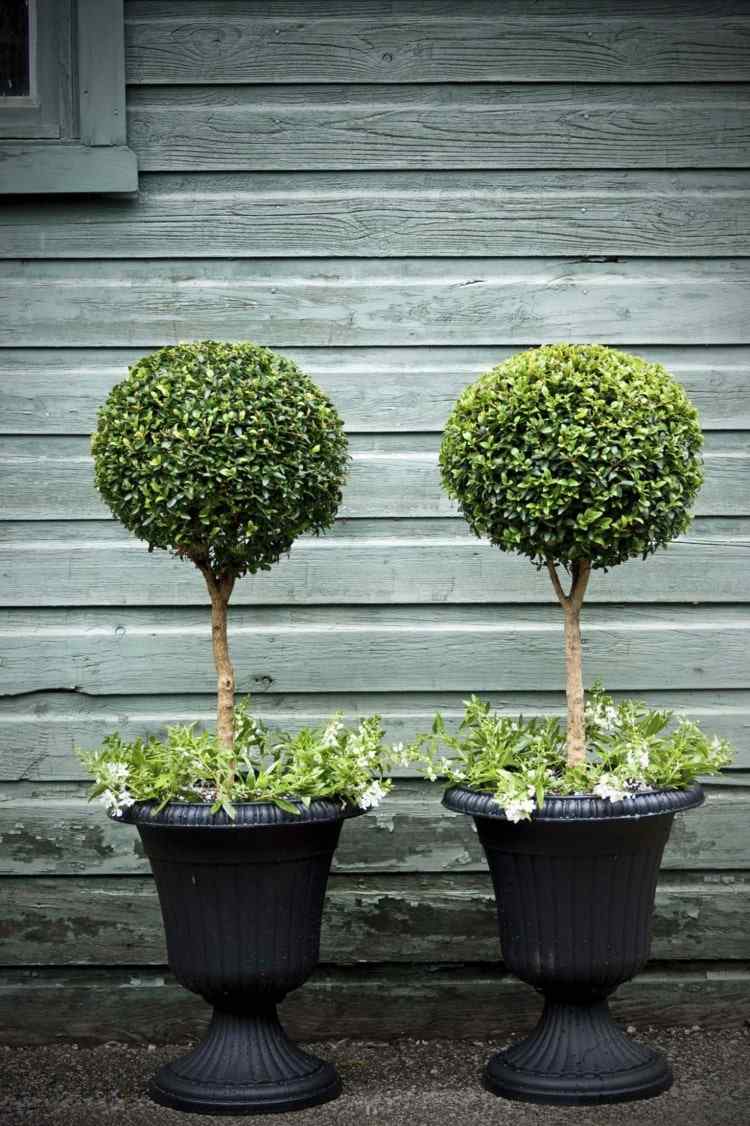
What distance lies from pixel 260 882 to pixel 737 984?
1.49 meters

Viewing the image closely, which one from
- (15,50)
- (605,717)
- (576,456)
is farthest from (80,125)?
(605,717)

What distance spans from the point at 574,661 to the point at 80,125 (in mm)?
1984

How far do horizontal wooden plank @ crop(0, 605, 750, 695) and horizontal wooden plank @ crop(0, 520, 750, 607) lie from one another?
1.6 inches

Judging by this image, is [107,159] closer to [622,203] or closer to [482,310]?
[482,310]

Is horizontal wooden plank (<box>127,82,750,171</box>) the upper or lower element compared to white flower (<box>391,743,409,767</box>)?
upper

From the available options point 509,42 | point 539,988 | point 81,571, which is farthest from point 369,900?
point 509,42

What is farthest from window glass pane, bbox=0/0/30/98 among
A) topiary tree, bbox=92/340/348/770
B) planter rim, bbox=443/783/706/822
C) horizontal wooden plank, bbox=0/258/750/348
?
planter rim, bbox=443/783/706/822

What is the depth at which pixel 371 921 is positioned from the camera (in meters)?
3.51

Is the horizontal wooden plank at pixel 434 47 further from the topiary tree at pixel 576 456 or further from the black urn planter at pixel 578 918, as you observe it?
the black urn planter at pixel 578 918

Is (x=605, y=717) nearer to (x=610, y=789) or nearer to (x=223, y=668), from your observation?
(x=610, y=789)

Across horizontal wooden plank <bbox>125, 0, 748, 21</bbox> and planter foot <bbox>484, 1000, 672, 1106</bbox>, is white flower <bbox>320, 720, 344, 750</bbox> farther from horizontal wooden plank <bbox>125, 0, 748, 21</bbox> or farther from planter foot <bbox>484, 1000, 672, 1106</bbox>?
horizontal wooden plank <bbox>125, 0, 748, 21</bbox>

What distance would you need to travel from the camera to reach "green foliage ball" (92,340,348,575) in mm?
2777

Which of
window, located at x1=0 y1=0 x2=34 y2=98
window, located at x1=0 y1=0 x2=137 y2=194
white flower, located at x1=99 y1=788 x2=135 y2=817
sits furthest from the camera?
window, located at x1=0 y1=0 x2=34 y2=98

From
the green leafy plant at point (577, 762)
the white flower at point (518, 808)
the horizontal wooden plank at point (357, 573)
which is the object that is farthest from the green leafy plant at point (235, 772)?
the horizontal wooden plank at point (357, 573)
